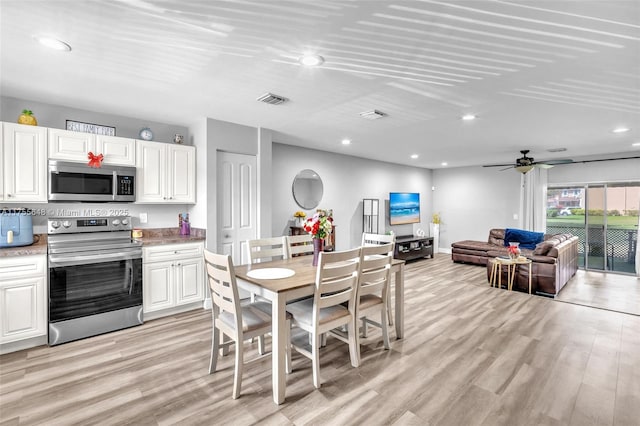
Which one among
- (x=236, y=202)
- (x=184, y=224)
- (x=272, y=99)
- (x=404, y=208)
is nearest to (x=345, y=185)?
(x=404, y=208)

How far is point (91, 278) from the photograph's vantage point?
3.15m

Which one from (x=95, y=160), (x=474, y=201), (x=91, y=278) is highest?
(x=95, y=160)

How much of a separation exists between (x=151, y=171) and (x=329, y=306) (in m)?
2.82

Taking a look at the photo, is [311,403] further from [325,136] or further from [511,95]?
[325,136]

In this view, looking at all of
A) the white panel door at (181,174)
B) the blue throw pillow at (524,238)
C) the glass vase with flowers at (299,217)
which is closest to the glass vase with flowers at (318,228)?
the white panel door at (181,174)

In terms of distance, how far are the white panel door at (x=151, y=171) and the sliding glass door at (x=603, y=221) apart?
26.8 ft

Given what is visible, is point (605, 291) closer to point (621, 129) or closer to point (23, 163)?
point (621, 129)

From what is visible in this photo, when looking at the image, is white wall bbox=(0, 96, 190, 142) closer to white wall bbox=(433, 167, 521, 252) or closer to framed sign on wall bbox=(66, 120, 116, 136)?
framed sign on wall bbox=(66, 120, 116, 136)

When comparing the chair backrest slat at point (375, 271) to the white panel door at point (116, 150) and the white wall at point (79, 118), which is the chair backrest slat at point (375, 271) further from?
the white wall at point (79, 118)

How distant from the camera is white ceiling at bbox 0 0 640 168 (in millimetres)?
1729

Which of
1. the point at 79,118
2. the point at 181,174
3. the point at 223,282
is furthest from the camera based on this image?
the point at 181,174

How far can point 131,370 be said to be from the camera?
8.31ft

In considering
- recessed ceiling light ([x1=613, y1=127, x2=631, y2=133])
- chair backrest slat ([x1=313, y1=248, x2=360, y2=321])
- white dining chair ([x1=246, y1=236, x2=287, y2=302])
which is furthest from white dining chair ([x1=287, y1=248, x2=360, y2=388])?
recessed ceiling light ([x1=613, y1=127, x2=631, y2=133])

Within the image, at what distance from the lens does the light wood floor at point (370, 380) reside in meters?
2.00
